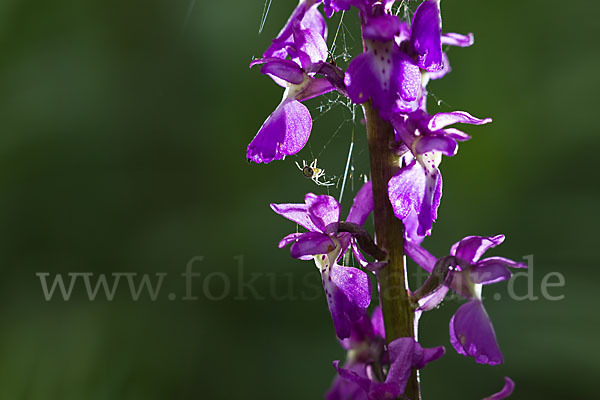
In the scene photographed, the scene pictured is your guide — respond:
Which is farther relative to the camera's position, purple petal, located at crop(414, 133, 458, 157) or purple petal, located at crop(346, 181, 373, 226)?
purple petal, located at crop(346, 181, 373, 226)

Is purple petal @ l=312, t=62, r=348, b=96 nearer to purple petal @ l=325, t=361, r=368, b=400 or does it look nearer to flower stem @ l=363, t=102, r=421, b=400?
flower stem @ l=363, t=102, r=421, b=400

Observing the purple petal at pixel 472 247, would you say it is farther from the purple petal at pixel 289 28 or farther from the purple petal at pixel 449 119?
the purple petal at pixel 289 28

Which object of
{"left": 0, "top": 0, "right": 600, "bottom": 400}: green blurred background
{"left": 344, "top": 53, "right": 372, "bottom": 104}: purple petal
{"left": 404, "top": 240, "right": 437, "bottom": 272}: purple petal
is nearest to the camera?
{"left": 344, "top": 53, "right": 372, "bottom": 104}: purple petal

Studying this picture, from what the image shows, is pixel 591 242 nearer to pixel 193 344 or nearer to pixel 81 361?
pixel 193 344

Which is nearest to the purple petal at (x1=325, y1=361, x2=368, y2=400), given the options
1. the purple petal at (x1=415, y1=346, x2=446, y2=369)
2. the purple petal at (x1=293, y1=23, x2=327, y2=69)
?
the purple petal at (x1=415, y1=346, x2=446, y2=369)

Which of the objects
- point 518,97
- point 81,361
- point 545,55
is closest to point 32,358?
point 81,361

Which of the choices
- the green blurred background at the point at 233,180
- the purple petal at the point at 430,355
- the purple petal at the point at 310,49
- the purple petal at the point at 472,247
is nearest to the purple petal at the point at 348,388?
the purple petal at the point at 430,355

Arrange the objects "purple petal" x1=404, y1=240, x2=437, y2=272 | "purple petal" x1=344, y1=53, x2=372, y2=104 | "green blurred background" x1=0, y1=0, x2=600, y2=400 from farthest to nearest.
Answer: "green blurred background" x1=0, y1=0, x2=600, y2=400
"purple petal" x1=404, y1=240, x2=437, y2=272
"purple petal" x1=344, y1=53, x2=372, y2=104

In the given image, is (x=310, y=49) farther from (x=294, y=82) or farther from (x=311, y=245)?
(x=311, y=245)
